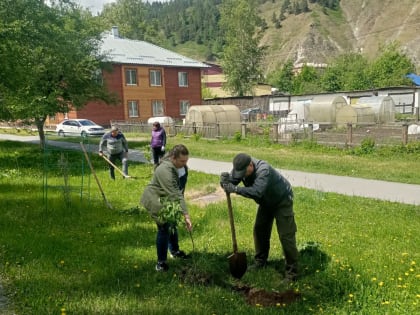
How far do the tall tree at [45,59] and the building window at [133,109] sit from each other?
703 inches

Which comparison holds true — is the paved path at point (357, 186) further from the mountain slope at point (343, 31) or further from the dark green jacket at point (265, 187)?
the mountain slope at point (343, 31)

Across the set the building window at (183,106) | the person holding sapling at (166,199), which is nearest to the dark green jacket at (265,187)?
the person holding sapling at (166,199)

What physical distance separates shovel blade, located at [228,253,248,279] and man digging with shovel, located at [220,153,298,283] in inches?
16.6

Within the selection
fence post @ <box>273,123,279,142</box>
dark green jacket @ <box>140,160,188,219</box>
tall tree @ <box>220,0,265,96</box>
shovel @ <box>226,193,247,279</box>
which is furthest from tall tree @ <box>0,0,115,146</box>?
tall tree @ <box>220,0,265,96</box>

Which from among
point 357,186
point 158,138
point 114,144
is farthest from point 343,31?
point 114,144

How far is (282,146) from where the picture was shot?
63.5ft

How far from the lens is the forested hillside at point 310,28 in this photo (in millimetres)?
130750

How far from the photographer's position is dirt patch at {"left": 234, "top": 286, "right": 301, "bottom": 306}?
4.48m

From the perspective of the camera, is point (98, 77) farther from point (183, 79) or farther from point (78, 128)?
point (183, 79)

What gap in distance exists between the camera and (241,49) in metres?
59.7

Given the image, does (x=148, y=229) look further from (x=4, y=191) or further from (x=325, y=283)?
(x=4, y=191)

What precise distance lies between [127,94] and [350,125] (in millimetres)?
26777

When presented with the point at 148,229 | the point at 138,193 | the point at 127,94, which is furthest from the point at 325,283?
the point at 127,94

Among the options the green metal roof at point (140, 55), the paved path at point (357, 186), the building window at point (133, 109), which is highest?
the green metal roof at point (140, 55)
